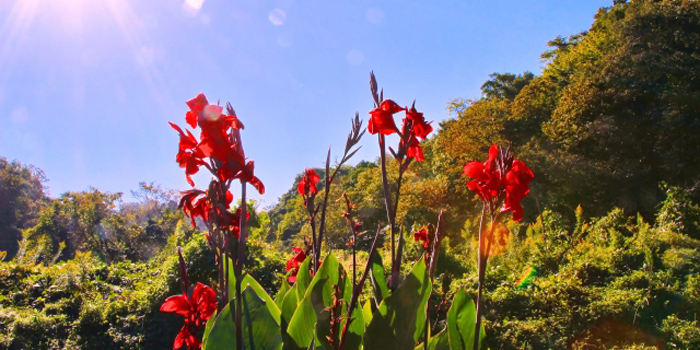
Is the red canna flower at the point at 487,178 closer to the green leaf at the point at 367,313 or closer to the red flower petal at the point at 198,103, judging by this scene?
the green leaf at the point at 367,313

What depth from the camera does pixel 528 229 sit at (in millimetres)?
6602

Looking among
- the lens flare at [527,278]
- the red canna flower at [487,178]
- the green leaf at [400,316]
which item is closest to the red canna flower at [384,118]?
the red canna flower at [487,178]

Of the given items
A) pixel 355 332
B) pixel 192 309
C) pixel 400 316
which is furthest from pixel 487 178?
pixel 192 309

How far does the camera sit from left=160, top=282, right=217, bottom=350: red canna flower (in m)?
0.91

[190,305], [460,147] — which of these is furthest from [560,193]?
[190,305]

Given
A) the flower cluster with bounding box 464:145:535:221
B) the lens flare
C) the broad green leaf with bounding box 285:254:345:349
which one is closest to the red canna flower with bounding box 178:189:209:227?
the broad green leaf with bounding box 285:254:345:349

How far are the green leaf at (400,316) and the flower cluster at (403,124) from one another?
0.91 ft

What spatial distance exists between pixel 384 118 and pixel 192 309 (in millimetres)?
600

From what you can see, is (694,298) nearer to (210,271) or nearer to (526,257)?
(526,257)

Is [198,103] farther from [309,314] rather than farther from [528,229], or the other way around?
[528,229]

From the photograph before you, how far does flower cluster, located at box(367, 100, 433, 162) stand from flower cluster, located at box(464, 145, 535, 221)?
0.15 m

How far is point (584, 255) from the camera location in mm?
4777

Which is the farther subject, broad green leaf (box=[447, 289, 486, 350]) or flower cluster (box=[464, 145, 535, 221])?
broad green leaf (box=[447, 289, 486, 350])

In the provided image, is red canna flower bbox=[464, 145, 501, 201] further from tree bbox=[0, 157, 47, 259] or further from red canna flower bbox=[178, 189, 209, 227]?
tree bbox=[0, 157, 47, 259]
